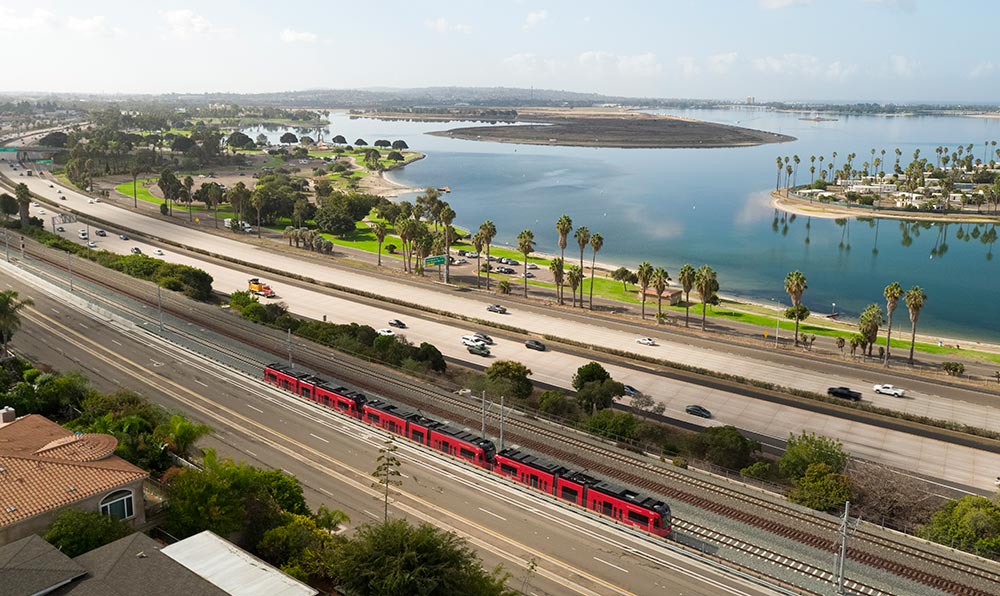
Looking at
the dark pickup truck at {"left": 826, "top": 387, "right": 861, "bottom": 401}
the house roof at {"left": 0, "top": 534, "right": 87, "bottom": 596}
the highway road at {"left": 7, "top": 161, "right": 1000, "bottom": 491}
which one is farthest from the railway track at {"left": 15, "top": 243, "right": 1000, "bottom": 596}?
the house roof at {"left": 0, "top": 534, "right": 87, "bottom": 596}

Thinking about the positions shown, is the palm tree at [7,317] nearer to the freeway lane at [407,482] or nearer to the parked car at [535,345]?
the freeway lane at [407,482]

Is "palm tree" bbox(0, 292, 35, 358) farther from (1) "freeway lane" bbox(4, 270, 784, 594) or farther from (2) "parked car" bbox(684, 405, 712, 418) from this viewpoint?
(2) "parked car" bbox(684, 405, 712, 418)

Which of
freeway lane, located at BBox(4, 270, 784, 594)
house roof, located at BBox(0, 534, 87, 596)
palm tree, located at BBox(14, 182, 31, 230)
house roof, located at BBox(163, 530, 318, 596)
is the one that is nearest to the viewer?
house roof, located at BBox(0, 534, 87, 596)

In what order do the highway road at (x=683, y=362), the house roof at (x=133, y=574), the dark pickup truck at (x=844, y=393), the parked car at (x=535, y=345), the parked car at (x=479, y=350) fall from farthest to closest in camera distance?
the parked car at (x=535, y=345) < the parked car at (x=479, y=350) < the dark pickup truck at (x=844, y=393) < the highway road at (x=683, y=362) < the house roof at (x=133, y=574)

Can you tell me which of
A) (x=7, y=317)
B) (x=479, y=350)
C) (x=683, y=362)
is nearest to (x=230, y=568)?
(x=7, y=317)

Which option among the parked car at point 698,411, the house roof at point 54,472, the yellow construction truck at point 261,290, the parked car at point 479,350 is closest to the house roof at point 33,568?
the house roof at point 54,472

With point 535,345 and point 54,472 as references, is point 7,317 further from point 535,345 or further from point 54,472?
point 535,345

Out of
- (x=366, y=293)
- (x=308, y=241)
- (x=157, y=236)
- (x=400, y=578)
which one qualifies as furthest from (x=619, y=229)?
(x=400, y=578)
